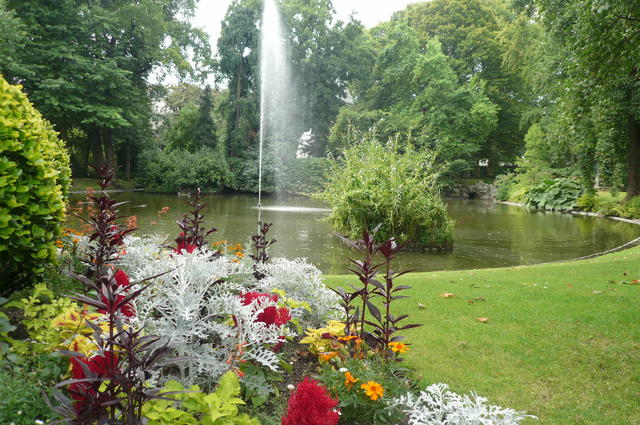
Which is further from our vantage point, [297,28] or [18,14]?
[297,28]

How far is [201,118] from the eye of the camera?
29.1m

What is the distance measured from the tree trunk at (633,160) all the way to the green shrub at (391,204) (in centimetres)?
1082

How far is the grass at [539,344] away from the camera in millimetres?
2484

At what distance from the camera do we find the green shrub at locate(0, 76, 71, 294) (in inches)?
92.3

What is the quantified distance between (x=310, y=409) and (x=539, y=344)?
2.44m

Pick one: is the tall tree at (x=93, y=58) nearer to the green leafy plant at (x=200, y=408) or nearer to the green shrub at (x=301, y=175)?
the green shrub at (x=301, y=175)

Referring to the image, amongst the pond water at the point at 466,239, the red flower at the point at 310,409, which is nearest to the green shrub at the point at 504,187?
the pond water at the point at 466,239

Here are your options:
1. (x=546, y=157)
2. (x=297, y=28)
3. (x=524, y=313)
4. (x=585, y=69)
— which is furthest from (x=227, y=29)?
(x=524, y=313)

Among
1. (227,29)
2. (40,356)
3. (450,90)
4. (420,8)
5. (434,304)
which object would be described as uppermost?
(420,8)

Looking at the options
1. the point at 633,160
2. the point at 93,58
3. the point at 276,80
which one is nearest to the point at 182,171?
the point at 93,58

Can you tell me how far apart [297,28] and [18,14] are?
19588 mm

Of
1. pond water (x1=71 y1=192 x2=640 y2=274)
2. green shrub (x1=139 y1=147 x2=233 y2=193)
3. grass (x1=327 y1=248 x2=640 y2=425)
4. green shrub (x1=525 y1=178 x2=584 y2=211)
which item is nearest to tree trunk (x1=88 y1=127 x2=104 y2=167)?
green shrub (x1=139 y1=147 x2=233 y2=193)

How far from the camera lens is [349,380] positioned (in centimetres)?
202

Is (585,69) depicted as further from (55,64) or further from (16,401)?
(55,64)
